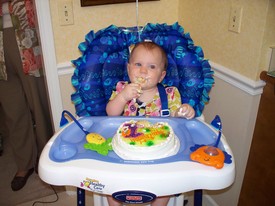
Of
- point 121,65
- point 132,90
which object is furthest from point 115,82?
point 132,90

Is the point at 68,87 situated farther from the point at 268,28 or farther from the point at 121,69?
the point at 268,28

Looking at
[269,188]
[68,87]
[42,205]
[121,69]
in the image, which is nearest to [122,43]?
[121,69]

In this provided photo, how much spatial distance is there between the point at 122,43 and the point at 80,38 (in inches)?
14.3

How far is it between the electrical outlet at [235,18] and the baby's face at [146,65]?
1.12 ft

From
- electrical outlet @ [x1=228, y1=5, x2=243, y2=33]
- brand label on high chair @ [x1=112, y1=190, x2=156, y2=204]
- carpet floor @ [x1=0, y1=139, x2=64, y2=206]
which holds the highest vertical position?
electrical outlet @ [x1=228, y1=5, x2=243, y2=33]

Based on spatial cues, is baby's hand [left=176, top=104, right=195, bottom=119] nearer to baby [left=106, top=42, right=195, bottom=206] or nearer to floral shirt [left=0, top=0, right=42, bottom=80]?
baby [left=106, top=42, right=195, bottom=206]

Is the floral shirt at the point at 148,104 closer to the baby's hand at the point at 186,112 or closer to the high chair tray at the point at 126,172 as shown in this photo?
the baby's hand at the point at 186,112

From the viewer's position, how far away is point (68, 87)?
1.64 metres

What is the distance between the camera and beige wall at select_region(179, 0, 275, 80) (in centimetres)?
117

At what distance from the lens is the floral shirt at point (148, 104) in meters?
1.29

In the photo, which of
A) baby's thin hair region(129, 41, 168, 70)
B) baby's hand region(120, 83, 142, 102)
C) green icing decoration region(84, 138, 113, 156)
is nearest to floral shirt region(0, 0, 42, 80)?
baby's thin hair region(129, 41, 168, 70)

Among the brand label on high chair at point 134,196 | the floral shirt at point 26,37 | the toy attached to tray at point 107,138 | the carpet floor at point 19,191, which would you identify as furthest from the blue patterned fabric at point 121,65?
the carpet floor at point 19,191

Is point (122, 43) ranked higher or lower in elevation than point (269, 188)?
higher

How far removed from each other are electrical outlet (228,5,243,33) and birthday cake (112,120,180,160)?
56 cm
